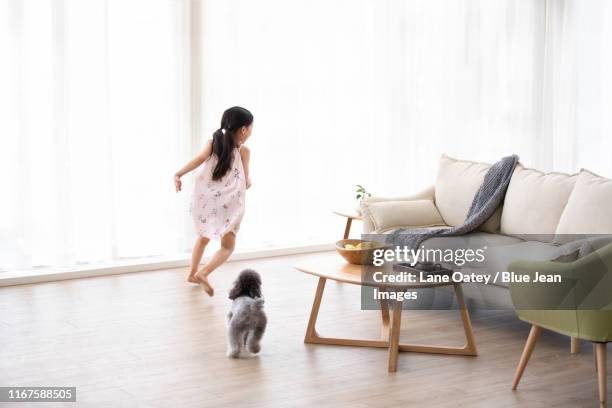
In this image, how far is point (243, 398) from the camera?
11.8ft

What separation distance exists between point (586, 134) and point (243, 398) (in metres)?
5.51

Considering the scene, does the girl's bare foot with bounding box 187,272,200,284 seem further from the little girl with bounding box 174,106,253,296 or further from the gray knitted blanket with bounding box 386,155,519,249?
the gray knitted blanket with bounding box 386,155,519,249

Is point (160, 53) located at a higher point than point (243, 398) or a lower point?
higher

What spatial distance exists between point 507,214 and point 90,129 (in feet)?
9.37

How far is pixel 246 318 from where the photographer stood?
4.06 meters

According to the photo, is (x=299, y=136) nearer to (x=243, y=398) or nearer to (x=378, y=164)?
(x=378, y=164)

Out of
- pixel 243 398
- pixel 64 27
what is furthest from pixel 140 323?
pixel 64 27

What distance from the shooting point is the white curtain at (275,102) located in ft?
19.1

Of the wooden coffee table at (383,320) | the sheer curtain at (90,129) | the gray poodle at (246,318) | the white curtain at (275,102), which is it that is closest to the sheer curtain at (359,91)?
the white curtain at (275,102)

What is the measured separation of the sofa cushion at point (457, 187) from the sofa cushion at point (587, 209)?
2.00 ft

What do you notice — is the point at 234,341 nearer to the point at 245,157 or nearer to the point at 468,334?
the point at 468,334

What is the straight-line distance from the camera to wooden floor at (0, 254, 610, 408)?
3641 mm

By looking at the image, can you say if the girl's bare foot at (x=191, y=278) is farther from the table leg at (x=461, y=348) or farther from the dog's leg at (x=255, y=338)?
the table leg at (x=461, y=348)

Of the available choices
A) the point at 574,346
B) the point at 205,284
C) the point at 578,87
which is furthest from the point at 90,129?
the point at 578,87
